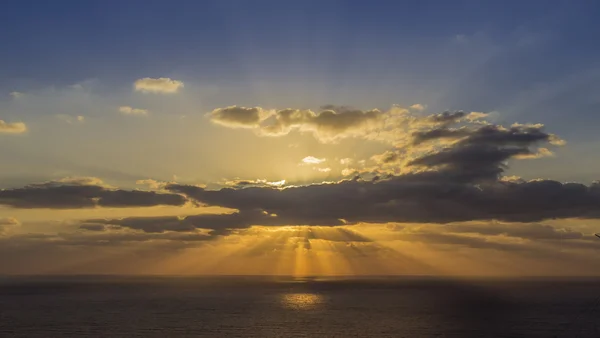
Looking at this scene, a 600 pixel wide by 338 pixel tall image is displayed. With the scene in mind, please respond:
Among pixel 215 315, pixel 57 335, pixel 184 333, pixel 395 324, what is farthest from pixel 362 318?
pixel 57 335

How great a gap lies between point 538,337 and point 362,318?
46.8 metres

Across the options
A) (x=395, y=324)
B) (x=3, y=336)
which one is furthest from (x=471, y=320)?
(x=3, y=336)

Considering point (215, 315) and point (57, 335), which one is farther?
point (215, 315)

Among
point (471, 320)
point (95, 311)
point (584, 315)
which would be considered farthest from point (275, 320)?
point (584, 315)

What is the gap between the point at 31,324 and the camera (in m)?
125

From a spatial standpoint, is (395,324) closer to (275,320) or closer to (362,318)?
(362,318)

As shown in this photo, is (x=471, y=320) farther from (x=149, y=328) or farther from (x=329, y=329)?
(x=149, y=328)

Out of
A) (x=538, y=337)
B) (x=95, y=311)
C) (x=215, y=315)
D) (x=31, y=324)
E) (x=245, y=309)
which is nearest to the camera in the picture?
(x=538, y=337)

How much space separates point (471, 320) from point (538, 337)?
31.9 meters

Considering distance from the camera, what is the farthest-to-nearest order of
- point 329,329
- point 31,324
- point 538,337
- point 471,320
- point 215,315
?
1. point 215,315
2. point 471,320
3. point 31,324
4. point 329,329
5. point 538,337

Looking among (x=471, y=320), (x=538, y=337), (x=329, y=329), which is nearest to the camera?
(x=538, y=337)

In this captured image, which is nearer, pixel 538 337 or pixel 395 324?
pixel 538 337

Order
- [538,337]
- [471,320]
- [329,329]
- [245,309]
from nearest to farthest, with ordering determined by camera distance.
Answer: [538,337], [329,329], [471,320], [245,309]

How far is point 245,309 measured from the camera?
563 ft
